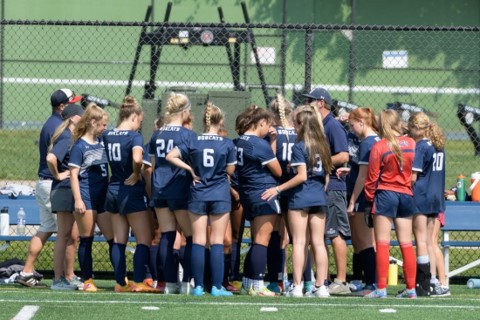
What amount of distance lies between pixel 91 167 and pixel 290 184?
71.8 inches

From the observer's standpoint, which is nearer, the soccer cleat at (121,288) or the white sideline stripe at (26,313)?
the white sideline stripe at (26,313)

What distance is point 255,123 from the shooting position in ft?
31.9

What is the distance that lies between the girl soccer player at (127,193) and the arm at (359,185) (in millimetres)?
1831

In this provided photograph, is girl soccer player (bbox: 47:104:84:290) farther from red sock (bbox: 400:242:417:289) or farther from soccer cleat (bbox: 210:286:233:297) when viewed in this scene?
red sock (bbox: 400:242:417:289)

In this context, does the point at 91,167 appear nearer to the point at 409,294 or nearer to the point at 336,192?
the point at 336,192

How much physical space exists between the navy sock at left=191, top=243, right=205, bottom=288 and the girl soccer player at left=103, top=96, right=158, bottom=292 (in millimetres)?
619

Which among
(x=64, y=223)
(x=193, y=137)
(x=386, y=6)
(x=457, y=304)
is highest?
(x=386, y=6)

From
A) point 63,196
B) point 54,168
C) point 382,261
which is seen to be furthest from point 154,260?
point 382,261

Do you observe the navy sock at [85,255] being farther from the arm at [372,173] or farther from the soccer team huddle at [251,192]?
the arm at [372,173]

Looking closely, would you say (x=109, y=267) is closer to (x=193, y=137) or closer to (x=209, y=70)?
(x=193, y=137)

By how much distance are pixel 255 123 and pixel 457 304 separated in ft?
7.31

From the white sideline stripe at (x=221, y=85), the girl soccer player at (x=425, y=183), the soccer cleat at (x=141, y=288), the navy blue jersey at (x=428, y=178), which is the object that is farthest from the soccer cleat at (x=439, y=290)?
the white sideline stripe at (x=221, y=85)

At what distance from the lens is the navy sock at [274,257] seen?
10.2 meters

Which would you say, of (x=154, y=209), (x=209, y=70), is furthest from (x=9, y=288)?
(x=209, y=70)
